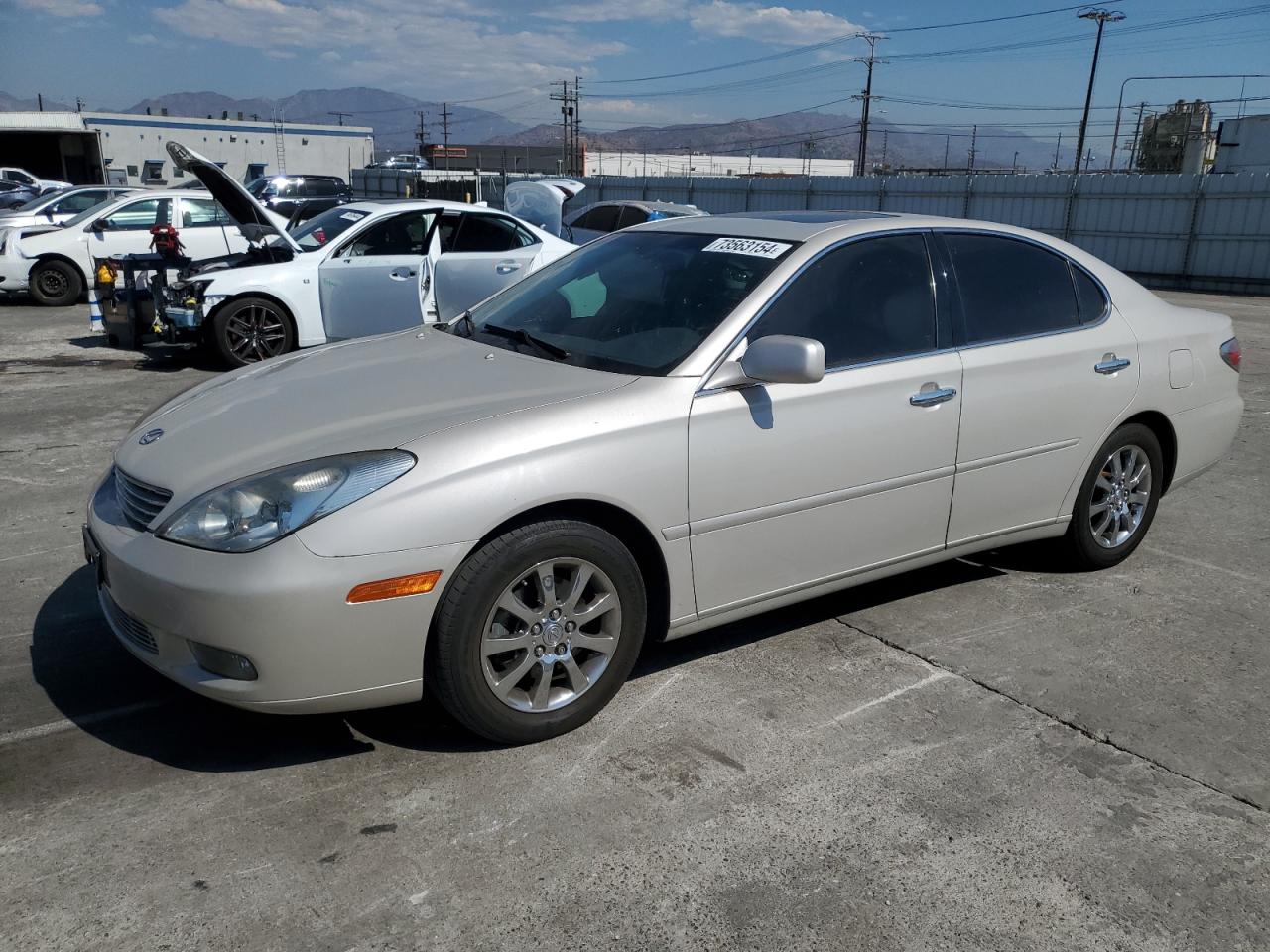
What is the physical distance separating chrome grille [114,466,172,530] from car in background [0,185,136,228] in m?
14.1

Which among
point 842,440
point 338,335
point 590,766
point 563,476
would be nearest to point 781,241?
point 842,440

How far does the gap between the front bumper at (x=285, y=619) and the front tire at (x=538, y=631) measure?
9 cm

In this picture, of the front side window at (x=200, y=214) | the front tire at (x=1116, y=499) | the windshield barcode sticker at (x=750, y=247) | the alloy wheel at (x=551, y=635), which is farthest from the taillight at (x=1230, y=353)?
the front side window at (x=200, y=214)

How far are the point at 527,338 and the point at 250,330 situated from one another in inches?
248

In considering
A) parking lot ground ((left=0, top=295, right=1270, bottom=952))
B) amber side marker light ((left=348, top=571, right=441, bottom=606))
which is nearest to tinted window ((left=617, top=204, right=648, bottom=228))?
parking lot ground ((left=0, top=295, right=1270, bottom=952))

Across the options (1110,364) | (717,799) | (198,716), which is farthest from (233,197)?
(717,799)

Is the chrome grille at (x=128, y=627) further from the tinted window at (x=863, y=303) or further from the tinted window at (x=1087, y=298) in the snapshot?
the tinted window at (x=1087, y=298)

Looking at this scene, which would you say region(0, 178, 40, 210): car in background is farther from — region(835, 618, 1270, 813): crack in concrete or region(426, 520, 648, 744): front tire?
region(835, 618, 1270, 813): crack in concrete

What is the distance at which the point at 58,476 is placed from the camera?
6.16 metres

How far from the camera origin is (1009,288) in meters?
4.36

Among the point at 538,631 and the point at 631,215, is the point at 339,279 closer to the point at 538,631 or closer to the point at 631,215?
the point at 538,631

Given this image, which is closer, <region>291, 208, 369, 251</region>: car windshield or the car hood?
the car hood

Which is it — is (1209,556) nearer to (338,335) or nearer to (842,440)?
(842,440)

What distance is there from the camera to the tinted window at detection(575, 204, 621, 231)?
19.2 metres
